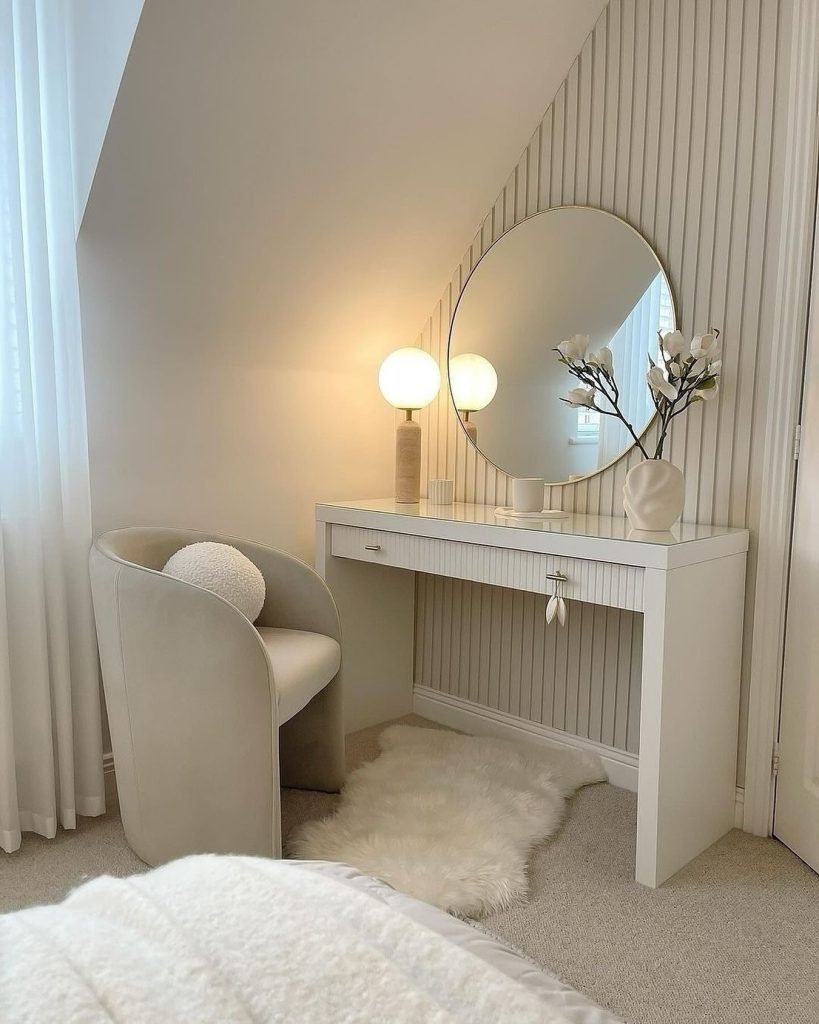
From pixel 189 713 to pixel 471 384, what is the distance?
1462 mm

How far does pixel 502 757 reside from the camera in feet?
8.19

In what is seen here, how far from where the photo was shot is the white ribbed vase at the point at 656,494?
2010 millimetres

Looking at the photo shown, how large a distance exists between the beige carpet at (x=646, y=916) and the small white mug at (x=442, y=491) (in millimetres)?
964

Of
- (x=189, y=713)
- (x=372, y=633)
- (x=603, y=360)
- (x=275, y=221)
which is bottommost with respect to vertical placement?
(x=372, y=633)

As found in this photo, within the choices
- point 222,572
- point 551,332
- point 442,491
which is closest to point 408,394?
point 442,491

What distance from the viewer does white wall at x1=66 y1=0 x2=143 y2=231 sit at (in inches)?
72.1

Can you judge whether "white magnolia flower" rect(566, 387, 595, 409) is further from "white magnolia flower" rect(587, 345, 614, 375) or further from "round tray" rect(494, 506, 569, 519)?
"round tray" rect(494, 506, 569, 519)

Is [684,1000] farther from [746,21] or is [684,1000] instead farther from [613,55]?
[613,55]

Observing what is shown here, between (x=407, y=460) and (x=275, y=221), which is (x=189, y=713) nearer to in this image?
(x=407, y=460)

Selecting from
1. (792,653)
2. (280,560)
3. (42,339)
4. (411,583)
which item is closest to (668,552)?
(792,653)

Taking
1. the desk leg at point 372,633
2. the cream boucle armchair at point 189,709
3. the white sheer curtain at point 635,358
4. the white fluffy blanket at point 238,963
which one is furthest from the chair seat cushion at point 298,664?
the white fluffy blanket at point 238,963

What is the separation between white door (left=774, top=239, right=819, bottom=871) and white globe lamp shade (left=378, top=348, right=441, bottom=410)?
1.14 metres

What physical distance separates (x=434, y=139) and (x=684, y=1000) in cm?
217

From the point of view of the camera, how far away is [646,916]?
1.75 metres
